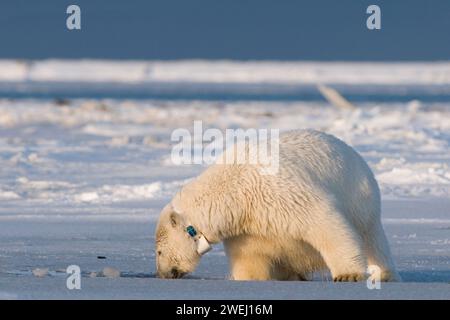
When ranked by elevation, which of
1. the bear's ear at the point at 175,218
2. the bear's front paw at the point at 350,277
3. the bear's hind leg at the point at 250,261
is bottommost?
the bear's front paw at the point at 350,277

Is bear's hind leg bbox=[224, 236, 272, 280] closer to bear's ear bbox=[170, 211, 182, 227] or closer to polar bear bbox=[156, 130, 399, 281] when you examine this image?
polar bear bbox=[156, 130, 399, 281]

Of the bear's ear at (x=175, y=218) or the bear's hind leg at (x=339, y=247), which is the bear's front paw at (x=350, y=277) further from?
the bear's ear at (x=175, y=218)

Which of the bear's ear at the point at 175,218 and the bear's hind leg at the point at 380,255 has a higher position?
the bear's ear at the point at 175,218

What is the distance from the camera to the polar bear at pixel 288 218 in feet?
23.4

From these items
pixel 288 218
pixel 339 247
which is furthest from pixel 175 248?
pixel 339 247

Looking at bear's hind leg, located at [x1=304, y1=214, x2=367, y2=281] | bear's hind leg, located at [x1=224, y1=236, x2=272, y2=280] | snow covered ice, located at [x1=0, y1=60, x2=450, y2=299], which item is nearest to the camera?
snow covered ice, located at [x1=0, y1=60, x2=450, y2=299]

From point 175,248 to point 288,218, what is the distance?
810mm

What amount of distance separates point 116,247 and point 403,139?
10.8m

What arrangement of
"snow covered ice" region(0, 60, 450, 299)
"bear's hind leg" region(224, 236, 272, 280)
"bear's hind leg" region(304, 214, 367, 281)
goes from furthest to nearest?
"bear's hind leg" region(224, 236, 272, 280) < "bear's hind leg" region(304, 214, 367, 281) < "snow covered ice" region(0, 60, 450, 299)

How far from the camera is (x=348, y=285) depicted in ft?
22.1

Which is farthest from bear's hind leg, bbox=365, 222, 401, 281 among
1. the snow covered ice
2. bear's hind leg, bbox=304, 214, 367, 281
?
bear's hind leg, bbox=304, 214, 367, 281

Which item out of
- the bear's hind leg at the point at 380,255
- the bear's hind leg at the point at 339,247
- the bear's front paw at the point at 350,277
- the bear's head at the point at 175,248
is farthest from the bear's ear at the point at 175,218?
the bear's hind leg at the point at 380,255

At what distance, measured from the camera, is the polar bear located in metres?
7.14
